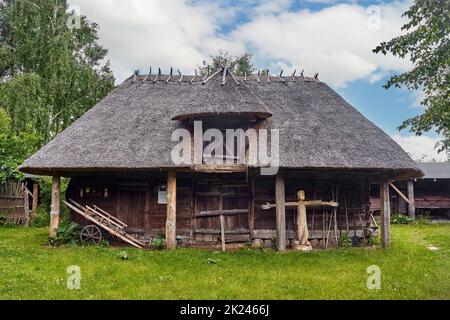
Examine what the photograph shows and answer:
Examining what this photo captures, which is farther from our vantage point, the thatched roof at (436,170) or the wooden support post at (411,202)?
the thatched roof at (436,170)

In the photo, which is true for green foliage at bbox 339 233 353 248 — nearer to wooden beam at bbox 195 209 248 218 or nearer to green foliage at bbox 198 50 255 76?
wooden beam at bbox 195 209 248 218

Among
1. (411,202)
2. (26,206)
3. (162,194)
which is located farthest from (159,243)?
(411,202)

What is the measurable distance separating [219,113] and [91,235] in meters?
5.93

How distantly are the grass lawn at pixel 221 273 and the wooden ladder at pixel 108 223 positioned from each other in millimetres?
840

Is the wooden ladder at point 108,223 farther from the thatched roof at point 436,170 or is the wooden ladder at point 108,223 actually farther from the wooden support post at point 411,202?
the thatched roof at point 436,170

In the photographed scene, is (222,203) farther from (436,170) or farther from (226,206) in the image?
(436,170)

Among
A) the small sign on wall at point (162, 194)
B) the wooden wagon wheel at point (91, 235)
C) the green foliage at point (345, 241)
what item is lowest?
the green foliage at point (345, 241)

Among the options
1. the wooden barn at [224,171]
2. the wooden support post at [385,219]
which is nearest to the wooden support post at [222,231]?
the wooden barn at [224,171]

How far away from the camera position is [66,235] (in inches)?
537

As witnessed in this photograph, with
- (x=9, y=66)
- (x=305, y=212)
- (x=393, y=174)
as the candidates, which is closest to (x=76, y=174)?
(x=305, y=212)

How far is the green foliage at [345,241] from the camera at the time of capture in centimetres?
1395

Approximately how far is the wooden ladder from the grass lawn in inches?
33.1

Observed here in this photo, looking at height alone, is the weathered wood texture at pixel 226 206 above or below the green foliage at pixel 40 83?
below

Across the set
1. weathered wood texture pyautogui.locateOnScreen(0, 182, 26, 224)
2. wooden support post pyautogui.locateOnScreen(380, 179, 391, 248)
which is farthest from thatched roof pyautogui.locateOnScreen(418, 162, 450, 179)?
weathered wood texture pyautogui.locateOnScreen(0, 182, 26, 224)
